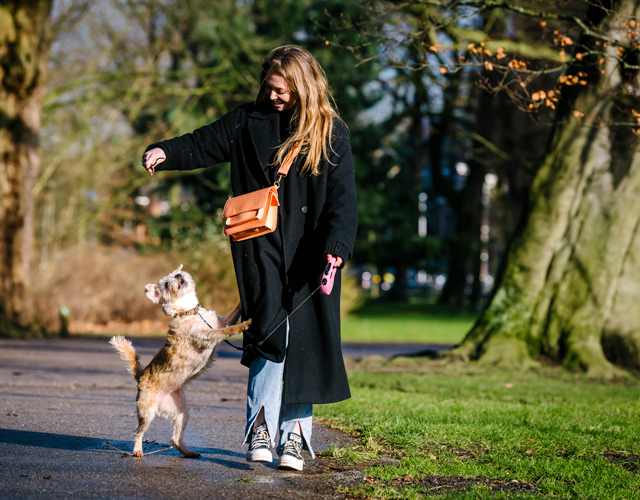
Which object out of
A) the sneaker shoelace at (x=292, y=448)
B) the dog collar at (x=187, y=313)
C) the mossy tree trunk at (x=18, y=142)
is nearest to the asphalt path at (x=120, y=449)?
the sneaker shoelace at (x=292, y=448)

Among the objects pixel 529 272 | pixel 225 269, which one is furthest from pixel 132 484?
pixel 225 269

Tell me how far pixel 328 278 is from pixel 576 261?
23.4 ft

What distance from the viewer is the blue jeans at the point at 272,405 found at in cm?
411

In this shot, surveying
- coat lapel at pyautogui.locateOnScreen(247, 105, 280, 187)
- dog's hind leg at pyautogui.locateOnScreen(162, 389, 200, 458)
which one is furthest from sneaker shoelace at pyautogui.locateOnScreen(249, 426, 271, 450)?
coat lapel at pyautogui.locateOnScreen(247, 105, 280, 187)

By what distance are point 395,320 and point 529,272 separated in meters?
13.8

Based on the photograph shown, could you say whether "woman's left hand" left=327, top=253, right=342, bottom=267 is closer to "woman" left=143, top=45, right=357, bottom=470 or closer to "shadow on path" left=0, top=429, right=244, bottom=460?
"woman" left=143, top=45, right=357, bottom=470

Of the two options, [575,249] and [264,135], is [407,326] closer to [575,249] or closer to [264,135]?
[575,249]

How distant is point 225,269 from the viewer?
18250 mm

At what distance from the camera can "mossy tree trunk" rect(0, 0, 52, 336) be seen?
1334cm

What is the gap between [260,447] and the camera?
4031mm

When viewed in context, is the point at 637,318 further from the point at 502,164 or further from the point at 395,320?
the point at 502,164

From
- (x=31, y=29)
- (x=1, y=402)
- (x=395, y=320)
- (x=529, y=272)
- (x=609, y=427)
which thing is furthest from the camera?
(x=395, y=320)

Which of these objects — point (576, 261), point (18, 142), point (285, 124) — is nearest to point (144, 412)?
point (285, 124)

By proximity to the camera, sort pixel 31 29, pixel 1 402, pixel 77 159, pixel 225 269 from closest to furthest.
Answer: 1. pixel 1 402
2. pixel 31 29
3. pixel 225 269
4. pixel 77 159
